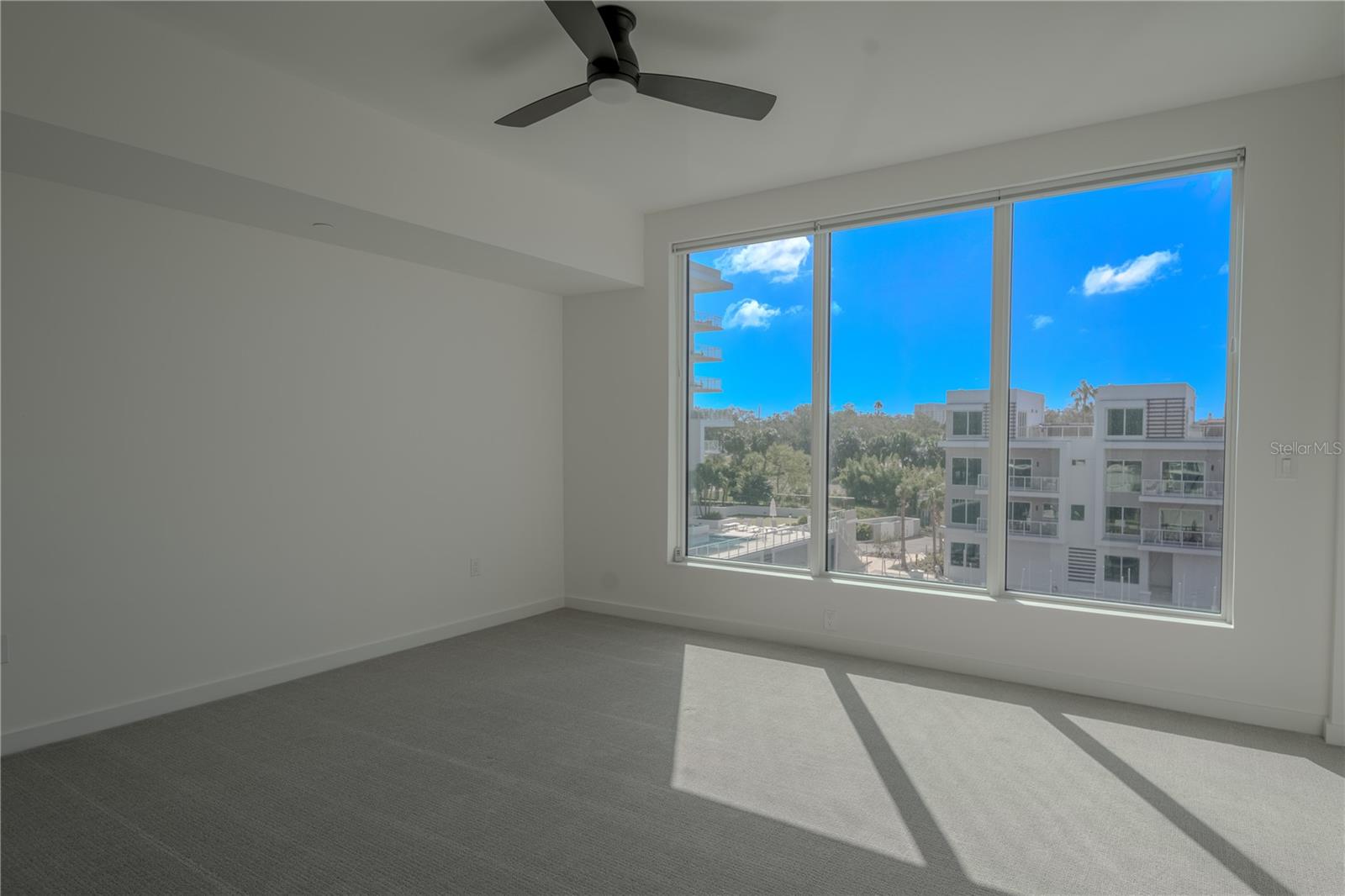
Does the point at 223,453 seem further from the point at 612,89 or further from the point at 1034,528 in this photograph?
the point at 1034,528

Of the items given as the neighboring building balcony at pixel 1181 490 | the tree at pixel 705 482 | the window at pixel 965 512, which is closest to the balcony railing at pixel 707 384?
the tree at pixel 705 482

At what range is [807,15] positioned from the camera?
2742 mm

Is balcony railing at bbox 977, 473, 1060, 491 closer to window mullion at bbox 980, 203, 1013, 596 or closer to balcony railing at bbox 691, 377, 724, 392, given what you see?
window mullion at bbox 980, 203, 1013, 596

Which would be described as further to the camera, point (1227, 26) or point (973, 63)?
point (973, 63)

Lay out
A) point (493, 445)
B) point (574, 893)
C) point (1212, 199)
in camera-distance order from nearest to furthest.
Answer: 1. point (574, 893)
2. point (1212, 199)
3. point (493, 445)

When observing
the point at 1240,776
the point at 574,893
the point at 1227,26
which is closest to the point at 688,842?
the point at 574,893

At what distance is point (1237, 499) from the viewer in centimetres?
341

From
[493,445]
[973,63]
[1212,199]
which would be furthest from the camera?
[493,445]

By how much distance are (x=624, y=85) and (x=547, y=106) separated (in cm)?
41

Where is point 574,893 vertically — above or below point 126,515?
below

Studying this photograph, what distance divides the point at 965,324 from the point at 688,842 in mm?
3216

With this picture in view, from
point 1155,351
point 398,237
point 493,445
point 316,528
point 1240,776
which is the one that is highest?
point 398,237

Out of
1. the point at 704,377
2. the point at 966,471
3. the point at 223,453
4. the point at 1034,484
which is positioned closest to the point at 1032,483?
the point at 1034,484

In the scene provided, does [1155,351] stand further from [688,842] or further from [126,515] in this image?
[126,515]
